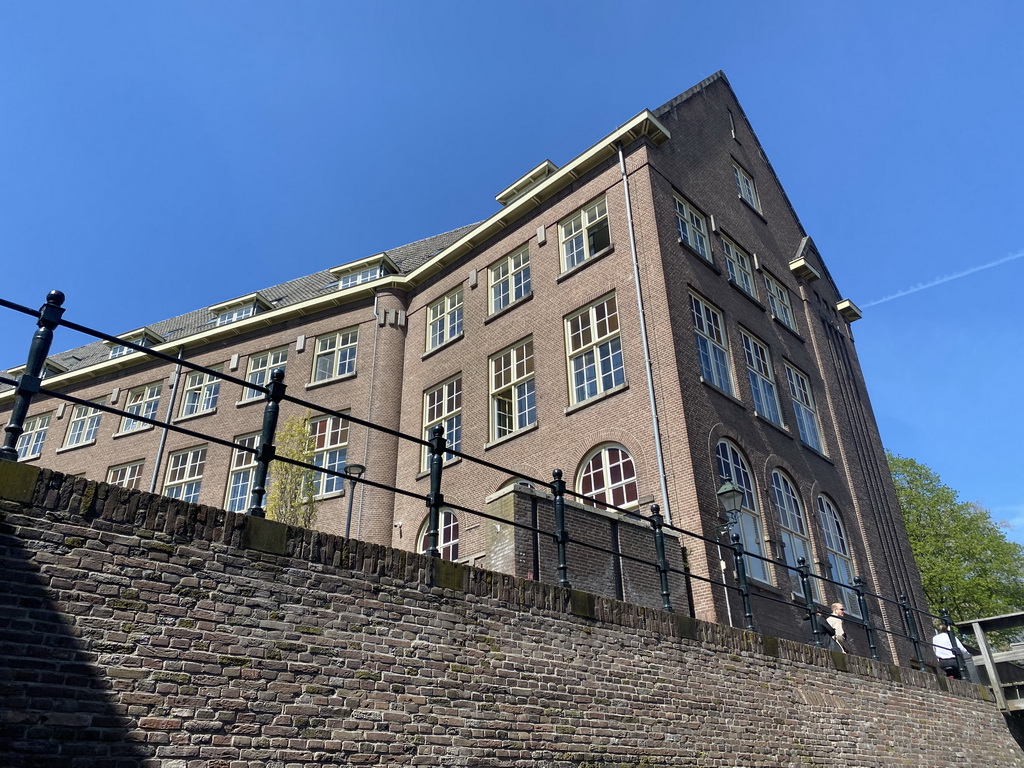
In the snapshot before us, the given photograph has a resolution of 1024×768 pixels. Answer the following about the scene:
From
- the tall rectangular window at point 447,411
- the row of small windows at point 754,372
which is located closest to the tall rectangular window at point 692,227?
the row of small windows at point 754,372

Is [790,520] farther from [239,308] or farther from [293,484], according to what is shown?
[239,308]

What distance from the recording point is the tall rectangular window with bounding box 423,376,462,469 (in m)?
20.9

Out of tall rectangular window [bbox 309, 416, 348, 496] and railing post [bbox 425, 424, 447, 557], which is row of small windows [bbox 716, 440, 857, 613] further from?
tall rectangular window [bbox 309, 416, 348, 496]

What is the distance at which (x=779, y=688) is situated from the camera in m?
9.61

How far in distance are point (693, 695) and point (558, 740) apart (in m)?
2.17

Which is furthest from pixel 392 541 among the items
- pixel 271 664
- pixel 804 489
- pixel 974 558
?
pixel 974 558

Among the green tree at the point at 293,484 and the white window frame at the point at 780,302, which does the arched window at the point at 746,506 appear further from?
the green tree at the point at 293,484

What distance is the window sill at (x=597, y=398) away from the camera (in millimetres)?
16625

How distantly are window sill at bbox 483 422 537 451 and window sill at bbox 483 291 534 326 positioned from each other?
354cm

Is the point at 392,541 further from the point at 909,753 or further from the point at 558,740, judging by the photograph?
the point at 558,740

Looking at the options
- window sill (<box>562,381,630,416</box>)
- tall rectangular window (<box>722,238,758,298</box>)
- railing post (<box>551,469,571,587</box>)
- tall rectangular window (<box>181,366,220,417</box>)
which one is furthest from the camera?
tall rectangular window (<box>181,366,220,417</box>)

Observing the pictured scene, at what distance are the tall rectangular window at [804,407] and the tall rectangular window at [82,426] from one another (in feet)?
79.2

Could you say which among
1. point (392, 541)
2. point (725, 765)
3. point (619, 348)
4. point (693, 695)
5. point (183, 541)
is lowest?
point (725, 765)

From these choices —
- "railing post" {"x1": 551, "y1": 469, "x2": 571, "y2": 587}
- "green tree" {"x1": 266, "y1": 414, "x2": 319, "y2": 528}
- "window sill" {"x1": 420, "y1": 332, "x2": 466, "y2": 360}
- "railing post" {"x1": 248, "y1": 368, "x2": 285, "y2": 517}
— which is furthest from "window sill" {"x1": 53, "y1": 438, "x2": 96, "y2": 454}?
"railing post" {"x1": 248, "y1": 368, "x2": 285, "y2": 517}
